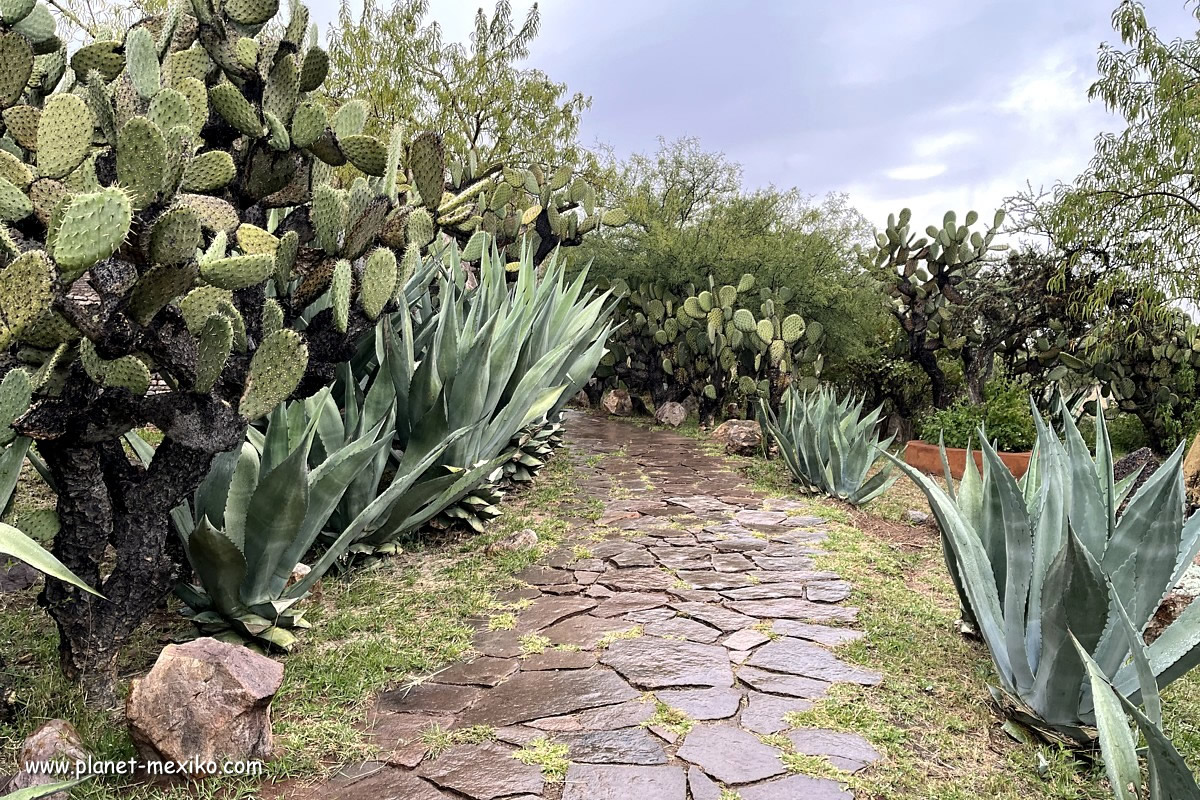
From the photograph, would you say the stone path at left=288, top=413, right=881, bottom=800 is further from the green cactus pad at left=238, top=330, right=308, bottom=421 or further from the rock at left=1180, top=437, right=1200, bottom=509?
the rock at left=1180, top=437, right=1200, bottom=509

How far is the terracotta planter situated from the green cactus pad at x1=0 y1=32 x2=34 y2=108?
6582mm

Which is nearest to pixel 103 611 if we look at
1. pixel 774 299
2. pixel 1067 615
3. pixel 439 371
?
pixel 439 371

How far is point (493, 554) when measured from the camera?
398 cm

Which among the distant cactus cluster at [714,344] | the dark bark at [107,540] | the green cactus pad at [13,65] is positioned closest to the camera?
the dark bark at [107,540]

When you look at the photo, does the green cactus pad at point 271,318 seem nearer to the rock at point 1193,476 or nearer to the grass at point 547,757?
the grass at point 547,757

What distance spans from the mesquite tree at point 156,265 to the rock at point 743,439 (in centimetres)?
518

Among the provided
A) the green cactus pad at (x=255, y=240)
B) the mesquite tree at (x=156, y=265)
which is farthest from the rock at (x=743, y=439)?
the green cactus pad at (x=255, y=240)

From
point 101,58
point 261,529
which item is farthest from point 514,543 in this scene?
point 101,58

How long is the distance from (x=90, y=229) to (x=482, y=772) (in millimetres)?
1609

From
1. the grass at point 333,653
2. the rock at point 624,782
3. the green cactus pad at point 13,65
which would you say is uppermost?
the green cactus pad at point 13,65

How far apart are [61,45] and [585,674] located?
307 cm

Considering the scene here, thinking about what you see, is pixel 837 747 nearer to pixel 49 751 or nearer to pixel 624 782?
pixel 624 782

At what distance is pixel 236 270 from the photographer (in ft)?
7.30

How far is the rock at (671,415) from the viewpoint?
10.2 m
